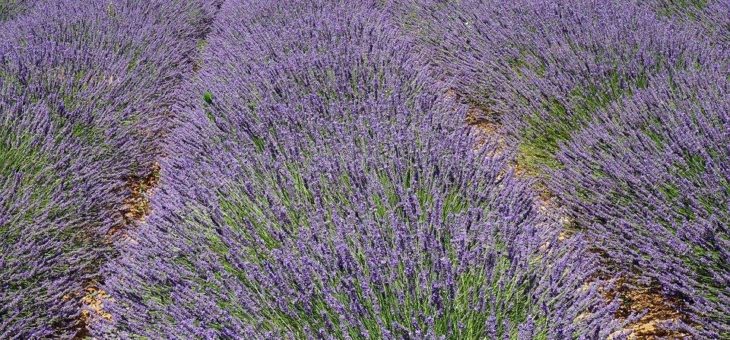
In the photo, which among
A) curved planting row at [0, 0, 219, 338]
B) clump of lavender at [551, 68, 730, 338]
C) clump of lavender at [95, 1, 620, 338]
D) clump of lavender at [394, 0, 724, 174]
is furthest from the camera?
clump of lavender at [394, 0, 724, 174]

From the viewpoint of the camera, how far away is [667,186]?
1.90 meters

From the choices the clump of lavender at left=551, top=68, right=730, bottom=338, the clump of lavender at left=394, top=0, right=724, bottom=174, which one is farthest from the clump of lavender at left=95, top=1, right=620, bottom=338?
the clump of lavender at left=394, top=0, right=724, bottom=174

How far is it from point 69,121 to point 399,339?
7.04 ft

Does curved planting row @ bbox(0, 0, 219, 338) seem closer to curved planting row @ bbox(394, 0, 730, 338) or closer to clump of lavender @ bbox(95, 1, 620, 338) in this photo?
clump of lavender @ bbox(95, 1, 620, 338)

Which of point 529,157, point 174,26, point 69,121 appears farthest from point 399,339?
point 174,26

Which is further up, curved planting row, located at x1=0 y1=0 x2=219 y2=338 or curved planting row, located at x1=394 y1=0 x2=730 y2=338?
curved planting row, located at x1=394 y1=0 x2=730 y2=338

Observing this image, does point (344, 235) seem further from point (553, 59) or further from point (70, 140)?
point (553, 59)

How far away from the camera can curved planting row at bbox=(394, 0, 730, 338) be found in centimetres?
172

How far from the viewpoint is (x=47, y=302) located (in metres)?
1.96

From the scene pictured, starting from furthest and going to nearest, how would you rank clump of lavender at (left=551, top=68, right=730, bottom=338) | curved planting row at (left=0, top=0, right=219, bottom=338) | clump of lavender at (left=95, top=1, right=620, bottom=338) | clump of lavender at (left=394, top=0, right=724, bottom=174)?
clump of lavender at (left=394, top=0, right=724, bottom=174), curved planting row at (left=0, top=0, right=219, bottom=338), clump of lavender at (left=551, top=68, right=730, bottom=338), clump of lavender at (left=95, top=1, right=620, bottom=338)

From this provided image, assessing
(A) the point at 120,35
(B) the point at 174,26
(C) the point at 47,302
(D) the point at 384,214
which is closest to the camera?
(D) the point at 384,214

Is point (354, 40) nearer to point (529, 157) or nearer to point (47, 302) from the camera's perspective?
point (529, 157)

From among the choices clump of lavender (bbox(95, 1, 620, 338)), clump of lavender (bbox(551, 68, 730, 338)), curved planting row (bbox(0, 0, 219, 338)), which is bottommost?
curved planting row (bbox(0, 0, 219, 338))

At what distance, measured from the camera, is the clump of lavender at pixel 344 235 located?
1.43m
